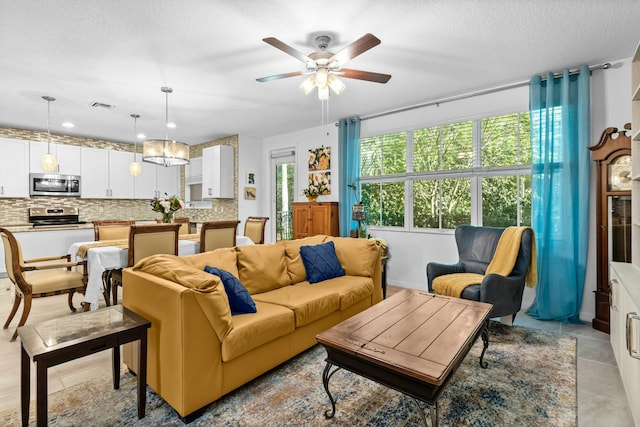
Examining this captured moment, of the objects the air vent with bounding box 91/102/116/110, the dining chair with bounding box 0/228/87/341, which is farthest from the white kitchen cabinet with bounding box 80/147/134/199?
the dining chair with bounding box 0/228/87/341

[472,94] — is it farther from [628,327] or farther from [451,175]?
[628,327]

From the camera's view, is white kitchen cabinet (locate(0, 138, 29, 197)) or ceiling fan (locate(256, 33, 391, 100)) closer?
ceiling fan (locate(256, 33, 391, 100))

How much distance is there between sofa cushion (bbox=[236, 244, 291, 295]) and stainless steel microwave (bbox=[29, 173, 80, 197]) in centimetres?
525

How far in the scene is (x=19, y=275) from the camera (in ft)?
9.53

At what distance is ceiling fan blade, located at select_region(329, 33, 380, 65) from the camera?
7.09ft

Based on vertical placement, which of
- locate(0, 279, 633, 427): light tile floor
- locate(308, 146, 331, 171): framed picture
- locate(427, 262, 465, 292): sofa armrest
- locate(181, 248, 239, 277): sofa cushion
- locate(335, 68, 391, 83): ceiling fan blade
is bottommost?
locate(0, 279, 633, 427): light tile floor

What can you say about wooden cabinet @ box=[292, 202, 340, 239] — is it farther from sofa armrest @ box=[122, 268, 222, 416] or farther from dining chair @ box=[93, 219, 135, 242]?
sofa armrest @ box=[122, 268, 222, 416]

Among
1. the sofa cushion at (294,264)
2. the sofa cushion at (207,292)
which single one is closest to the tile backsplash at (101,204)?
the sofa cushion at (294,264)

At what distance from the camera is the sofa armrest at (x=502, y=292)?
2846 mm

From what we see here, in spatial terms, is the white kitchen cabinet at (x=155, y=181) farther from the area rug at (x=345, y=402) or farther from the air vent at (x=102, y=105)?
the area rug at (x=345, y=402)

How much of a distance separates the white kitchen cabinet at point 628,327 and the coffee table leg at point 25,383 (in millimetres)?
2994

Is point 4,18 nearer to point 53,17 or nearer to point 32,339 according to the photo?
point 53,17

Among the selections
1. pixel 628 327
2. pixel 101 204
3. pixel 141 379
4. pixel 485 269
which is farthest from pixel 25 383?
pixel 101 204

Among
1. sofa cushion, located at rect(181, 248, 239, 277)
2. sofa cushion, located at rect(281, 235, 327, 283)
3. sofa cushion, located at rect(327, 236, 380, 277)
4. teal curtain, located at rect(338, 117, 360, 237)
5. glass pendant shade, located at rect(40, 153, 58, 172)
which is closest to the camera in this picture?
sofa cushion, located at rect(181, 248, 239, 277)
